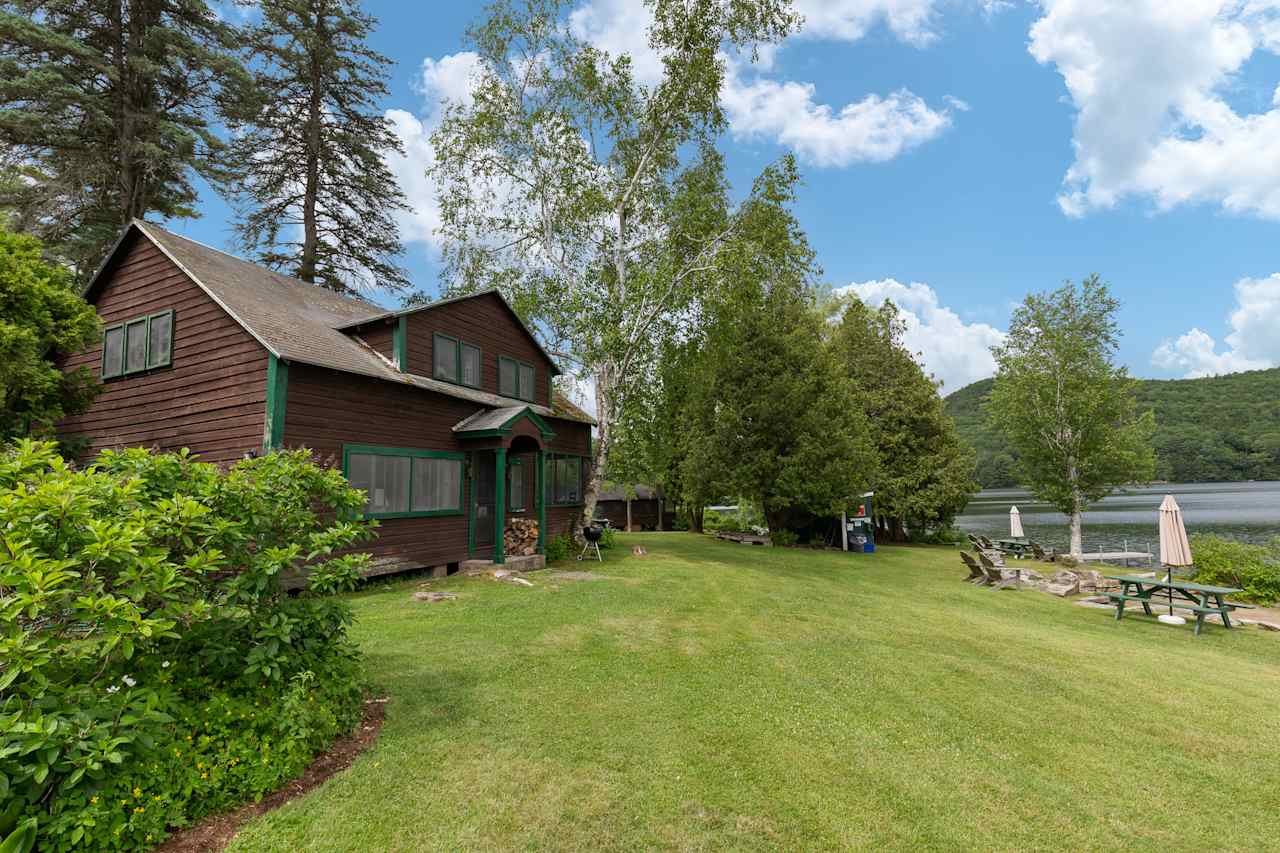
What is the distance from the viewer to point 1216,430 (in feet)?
249

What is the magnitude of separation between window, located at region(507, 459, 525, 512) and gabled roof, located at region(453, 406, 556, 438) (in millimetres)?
1982

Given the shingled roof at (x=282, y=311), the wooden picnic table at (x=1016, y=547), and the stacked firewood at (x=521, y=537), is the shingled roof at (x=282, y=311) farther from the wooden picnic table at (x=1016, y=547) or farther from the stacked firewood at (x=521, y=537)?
the wooden picnic table at (x=1016, y=547)

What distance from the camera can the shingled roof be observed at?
1068cm

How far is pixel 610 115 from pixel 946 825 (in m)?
21.1

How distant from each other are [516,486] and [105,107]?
1832 cm

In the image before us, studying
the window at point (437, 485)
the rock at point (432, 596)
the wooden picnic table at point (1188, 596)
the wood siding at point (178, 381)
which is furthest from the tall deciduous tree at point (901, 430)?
the wood siding at point (178, 381)

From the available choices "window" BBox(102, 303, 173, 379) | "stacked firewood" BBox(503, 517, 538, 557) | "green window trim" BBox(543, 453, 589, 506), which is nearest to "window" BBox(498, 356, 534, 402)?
"green window trim" BBox(543, 453, 589, 506)

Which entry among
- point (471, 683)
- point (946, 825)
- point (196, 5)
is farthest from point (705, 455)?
point (196, 5)

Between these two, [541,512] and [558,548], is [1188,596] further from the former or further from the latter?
[541,512]

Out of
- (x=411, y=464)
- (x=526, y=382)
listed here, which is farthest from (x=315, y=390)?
(x=526, y=382)

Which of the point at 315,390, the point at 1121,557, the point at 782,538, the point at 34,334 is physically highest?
the point at 34,334

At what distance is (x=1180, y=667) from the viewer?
26.1 feet

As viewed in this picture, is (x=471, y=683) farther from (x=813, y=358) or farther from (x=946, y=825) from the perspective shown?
(x=813, y=358)

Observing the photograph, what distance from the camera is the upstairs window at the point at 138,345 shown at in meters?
11.8
